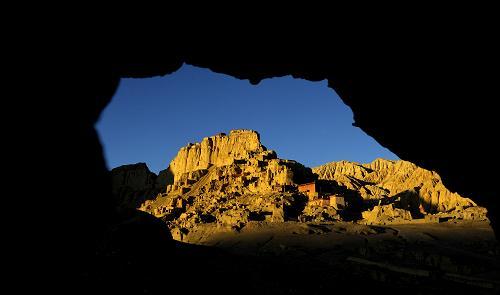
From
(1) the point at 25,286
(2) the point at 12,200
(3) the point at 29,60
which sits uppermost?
(3) the point at 29,60

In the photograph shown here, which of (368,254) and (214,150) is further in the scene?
(214,150)

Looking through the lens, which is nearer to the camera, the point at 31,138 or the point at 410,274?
the point at 31,138

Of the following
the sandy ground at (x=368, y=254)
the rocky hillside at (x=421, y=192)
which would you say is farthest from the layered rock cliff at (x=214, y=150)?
the sandy ground at (x=368, y=254)

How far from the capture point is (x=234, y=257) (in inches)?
1056

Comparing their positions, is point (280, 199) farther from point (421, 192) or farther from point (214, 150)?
point (214, 150)

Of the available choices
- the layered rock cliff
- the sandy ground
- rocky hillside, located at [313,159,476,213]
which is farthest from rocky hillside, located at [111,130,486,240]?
the sandy ground

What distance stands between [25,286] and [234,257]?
2364 centimetres

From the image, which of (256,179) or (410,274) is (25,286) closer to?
(410,274)

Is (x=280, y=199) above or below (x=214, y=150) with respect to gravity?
below

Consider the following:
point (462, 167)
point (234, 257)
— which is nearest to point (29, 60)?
point (462, 167)

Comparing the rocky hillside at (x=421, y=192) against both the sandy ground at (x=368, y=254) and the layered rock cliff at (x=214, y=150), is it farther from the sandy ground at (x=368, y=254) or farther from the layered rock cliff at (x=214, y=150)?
the layered rock cliff at (x=214, y=150)

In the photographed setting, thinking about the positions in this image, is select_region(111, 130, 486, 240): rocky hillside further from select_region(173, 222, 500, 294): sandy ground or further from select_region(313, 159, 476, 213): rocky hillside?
select_region(173, 222, 500, 294): sandy ground

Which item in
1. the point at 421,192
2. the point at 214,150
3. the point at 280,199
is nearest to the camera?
the point at 280,199

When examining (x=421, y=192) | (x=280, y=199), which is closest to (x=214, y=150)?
(x=280, y=199)
